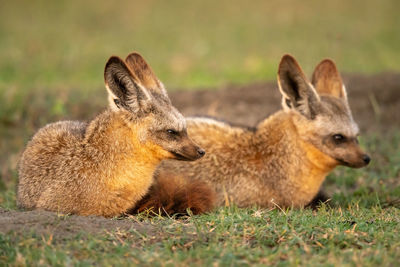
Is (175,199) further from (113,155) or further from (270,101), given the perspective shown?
(270,101)

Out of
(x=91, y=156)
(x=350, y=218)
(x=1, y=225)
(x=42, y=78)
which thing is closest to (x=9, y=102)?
(x=42, y=78)

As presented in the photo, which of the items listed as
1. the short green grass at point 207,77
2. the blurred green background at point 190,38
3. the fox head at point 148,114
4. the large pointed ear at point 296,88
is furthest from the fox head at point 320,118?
the blurred green background at point 190,38

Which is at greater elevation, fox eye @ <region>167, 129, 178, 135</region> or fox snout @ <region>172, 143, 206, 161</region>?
fox eye @ <region>167, 129, 178, 135</region>

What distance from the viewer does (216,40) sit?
Result: 56.0 feet

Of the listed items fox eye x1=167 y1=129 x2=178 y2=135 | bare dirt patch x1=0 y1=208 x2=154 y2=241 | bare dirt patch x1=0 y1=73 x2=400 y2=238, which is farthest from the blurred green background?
bare dirt patch x1=0 y1=208 x2=154 y2=241

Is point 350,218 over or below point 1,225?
below

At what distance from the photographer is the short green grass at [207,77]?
4035 mm

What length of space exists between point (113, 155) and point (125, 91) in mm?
621

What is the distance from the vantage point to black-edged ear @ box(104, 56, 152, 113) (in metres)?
5.27

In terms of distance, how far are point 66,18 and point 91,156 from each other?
15.1 meters

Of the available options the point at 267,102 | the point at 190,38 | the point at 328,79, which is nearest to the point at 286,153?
the point at 328,79

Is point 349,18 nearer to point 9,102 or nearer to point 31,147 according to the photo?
point 9,102

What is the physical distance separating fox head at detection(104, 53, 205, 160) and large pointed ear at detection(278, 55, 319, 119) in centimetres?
169

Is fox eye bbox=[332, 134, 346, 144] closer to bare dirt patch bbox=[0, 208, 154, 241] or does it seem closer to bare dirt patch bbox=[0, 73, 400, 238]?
bare dirt patch bbox=[0, 73, 400, 238]
